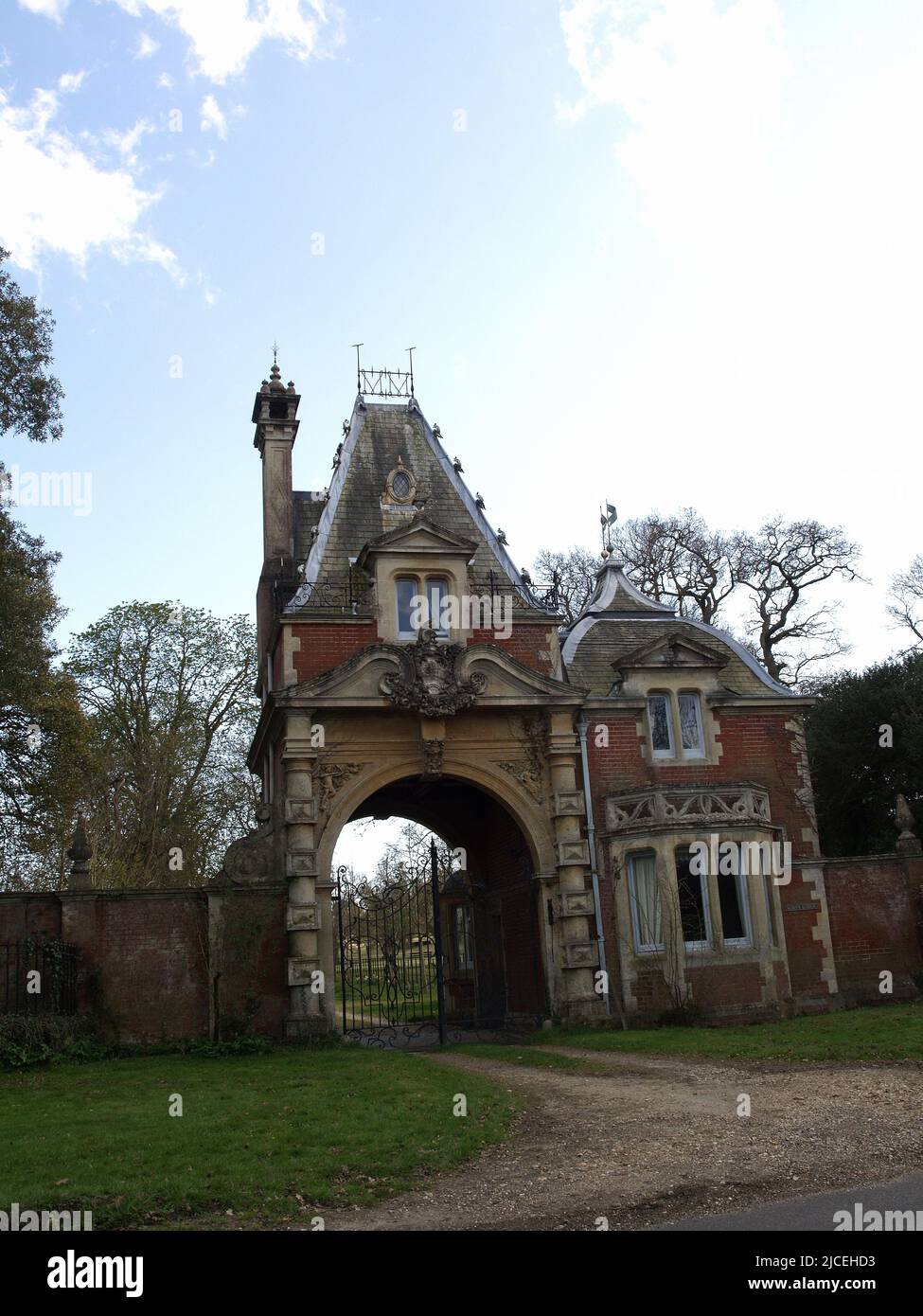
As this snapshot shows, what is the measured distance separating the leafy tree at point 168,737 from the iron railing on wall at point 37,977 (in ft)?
54.2

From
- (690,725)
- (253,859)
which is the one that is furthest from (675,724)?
(253,859)

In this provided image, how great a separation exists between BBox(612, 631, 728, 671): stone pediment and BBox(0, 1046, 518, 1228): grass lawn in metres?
10.1

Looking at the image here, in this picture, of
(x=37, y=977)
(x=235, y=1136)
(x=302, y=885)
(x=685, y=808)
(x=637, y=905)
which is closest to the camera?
(x=235, y=1136)

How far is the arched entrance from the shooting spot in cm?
2223

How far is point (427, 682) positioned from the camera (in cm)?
2177

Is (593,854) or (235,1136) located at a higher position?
(593,854)

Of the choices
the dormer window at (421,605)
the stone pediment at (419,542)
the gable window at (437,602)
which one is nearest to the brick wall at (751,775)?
the gable window at (437,602)

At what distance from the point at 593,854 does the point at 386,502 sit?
29.2 ft

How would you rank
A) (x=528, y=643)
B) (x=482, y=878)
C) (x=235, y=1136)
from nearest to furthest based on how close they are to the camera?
(x=235, y=1136), (x=528, y=643), (x=482, y=878)

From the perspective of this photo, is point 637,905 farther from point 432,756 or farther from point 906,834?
point 906,834

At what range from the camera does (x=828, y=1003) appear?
75.0ft

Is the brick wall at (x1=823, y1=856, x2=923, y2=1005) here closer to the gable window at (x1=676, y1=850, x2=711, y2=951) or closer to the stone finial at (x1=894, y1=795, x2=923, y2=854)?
the stone finial at (x1=894, y1=795, x2=923, y2=854)
